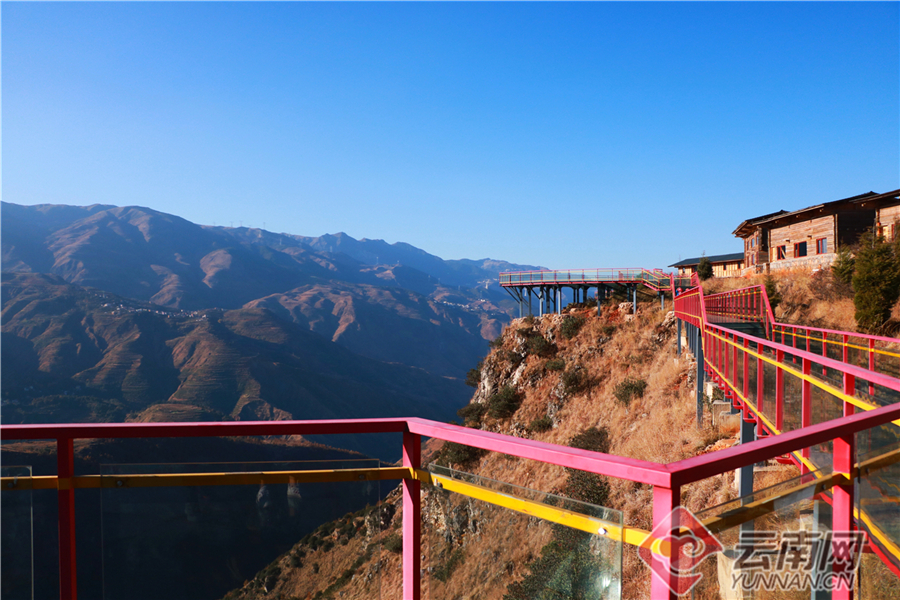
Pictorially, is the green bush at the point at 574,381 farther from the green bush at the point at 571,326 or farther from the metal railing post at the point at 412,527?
the metal railing post at the point at 412,527

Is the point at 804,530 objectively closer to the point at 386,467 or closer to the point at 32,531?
the point at 386,467

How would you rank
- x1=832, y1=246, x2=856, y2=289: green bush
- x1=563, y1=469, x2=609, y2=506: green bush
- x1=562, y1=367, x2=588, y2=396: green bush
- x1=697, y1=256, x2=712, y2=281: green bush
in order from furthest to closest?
x1=697, y1=256, x2=712, y2=281: green bush, x1=562, y1=367, x2=588, y2=396: green bush, x1=832, y1=246, x2=856, y2=289: green bush, x1=563, y1=469, x2=609, y2=506: green bush

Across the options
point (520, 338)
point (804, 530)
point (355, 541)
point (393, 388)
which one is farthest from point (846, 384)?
point (393, 388)

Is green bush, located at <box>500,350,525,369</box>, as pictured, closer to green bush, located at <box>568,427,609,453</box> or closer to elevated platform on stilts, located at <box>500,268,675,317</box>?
elevated platform on stilts, located at <box>500,268,675,317</box>

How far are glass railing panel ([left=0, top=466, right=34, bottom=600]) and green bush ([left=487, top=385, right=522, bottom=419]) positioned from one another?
28838 millimetres

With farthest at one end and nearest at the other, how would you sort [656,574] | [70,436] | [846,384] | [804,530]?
[846,384]
[70,436]
[804,530]
[656,574]

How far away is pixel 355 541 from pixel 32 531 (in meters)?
1.38

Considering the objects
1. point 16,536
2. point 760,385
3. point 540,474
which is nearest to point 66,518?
point 16,536

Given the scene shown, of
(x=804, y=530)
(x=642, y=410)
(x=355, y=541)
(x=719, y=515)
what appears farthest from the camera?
(x=642, y=410)

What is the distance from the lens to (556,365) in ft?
97.9

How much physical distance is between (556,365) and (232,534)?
2855cm

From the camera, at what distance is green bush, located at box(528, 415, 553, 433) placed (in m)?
26.3

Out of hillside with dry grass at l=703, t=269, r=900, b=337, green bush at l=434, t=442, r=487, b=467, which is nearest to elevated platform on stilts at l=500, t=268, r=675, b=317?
hillside with dry grass at l=703, t=269, r=900, b=337

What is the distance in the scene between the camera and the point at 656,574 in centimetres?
143
